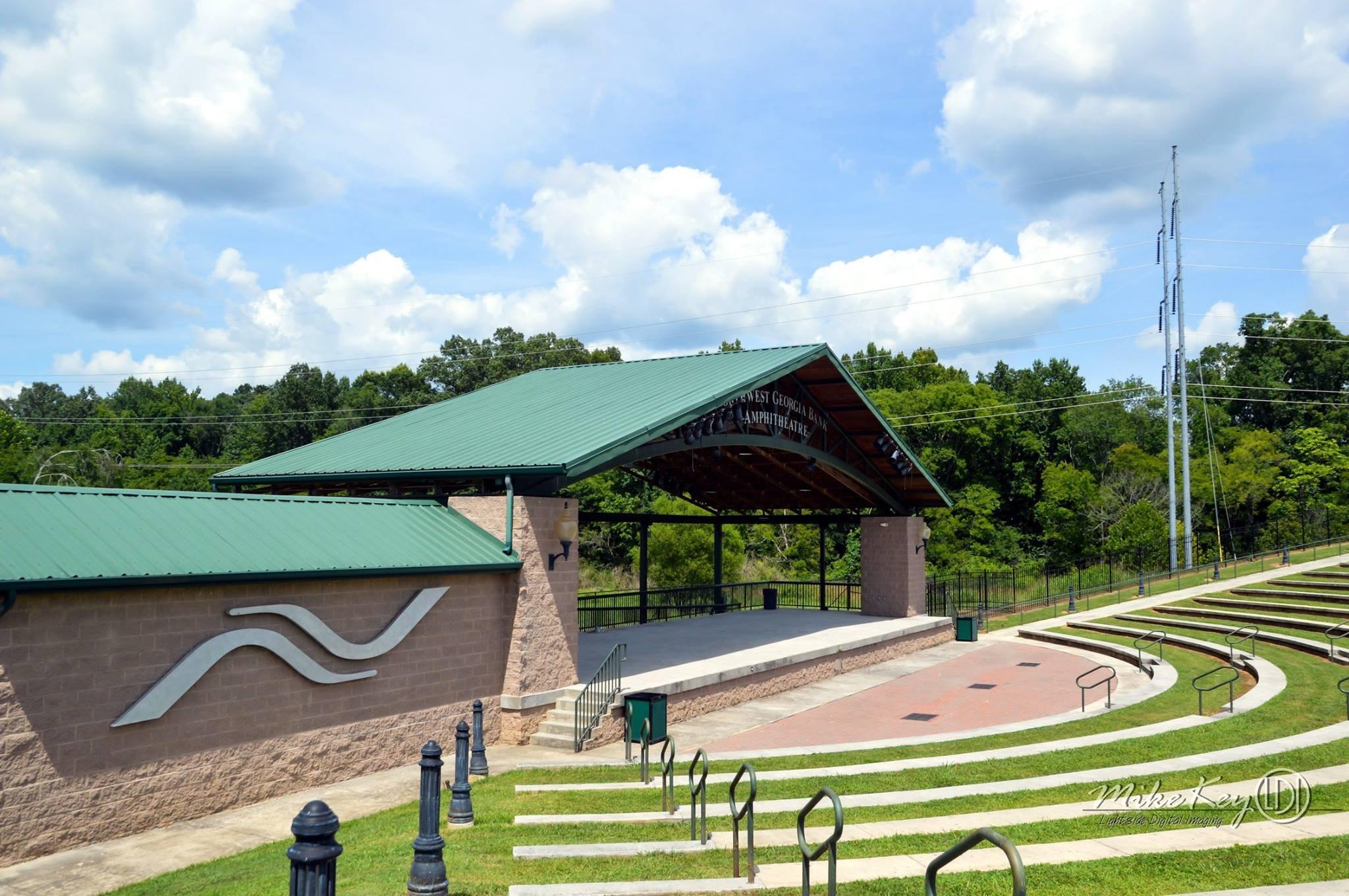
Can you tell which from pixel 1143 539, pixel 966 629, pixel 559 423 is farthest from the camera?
pixel 1143 539

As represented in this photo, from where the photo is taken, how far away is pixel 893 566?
30000mm

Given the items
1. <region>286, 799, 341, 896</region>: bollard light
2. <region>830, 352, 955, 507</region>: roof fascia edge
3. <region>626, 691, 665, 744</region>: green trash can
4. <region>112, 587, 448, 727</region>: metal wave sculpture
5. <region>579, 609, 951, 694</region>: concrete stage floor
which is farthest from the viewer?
<region>830, 352, 955, 507</region>: roof fascia edge

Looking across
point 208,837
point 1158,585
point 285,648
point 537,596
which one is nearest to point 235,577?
point 285,648

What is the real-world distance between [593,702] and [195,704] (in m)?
6.39

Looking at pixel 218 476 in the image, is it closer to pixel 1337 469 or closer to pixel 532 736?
pixel 532 736

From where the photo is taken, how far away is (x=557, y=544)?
1652 centimetres

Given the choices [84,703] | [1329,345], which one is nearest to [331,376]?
[1329,345]

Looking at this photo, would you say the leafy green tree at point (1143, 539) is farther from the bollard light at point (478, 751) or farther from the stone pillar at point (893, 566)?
the bollard light at point (478, 751)

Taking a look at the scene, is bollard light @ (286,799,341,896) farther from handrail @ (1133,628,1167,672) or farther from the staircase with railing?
handrail @ (1133,628,1167,672)

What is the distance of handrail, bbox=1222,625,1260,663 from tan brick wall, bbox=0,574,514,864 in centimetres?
1684

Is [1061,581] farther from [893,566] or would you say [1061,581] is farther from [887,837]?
[887,837]

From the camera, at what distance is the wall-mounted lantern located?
647 inches

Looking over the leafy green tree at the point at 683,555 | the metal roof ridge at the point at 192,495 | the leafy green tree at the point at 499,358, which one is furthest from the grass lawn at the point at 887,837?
the leafy green tree at the point at 499,358

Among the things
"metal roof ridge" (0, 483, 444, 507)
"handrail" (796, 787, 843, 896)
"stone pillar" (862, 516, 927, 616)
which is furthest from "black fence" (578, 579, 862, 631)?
"handrail" (796, 787, 843, 896)
